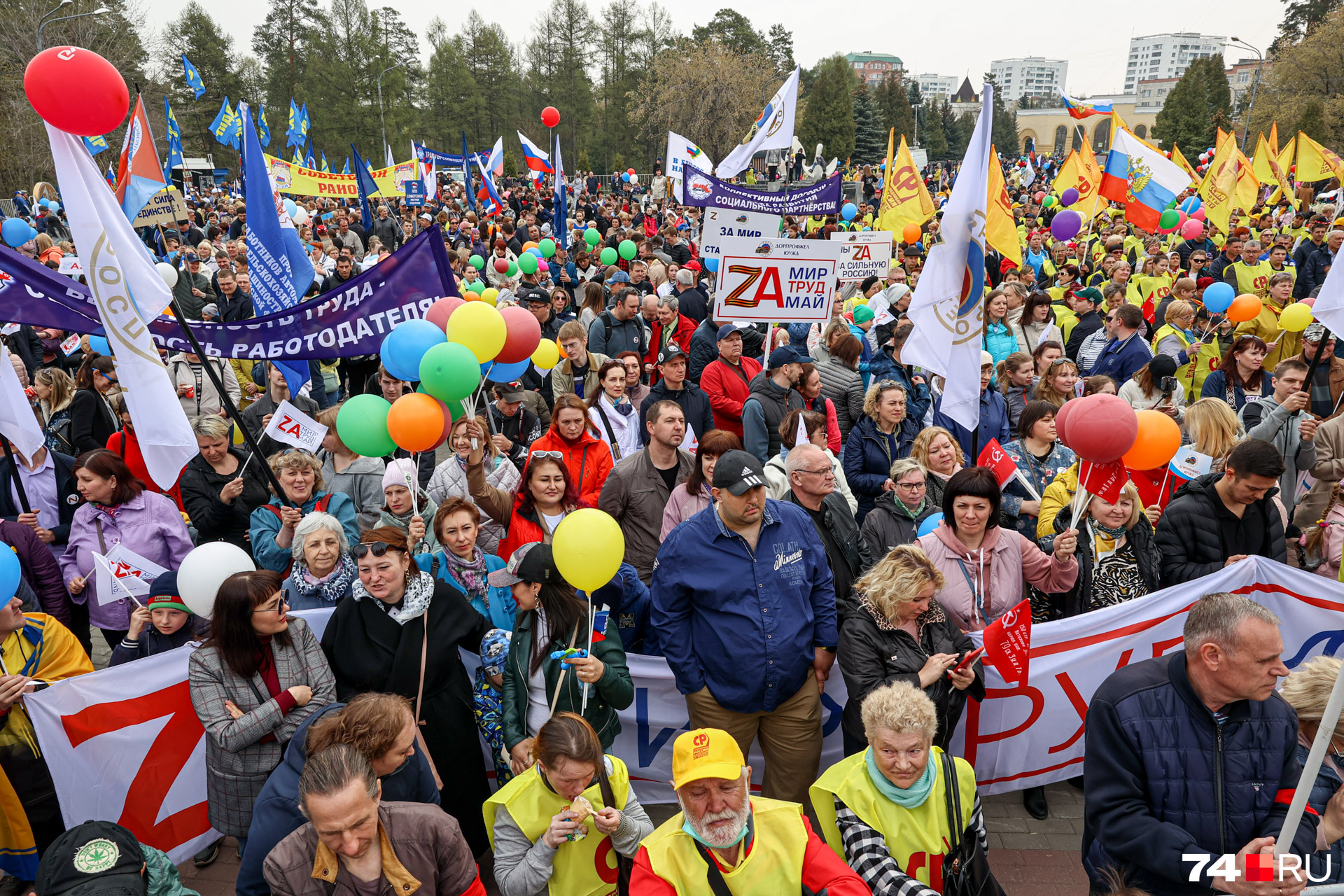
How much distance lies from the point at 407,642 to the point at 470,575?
710mm

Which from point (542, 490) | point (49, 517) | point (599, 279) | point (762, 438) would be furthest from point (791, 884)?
point (599, 279)

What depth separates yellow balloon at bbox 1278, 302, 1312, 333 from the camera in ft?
25.1

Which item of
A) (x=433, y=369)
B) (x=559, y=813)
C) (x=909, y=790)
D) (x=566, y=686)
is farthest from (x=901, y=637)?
(x=433, y=369)

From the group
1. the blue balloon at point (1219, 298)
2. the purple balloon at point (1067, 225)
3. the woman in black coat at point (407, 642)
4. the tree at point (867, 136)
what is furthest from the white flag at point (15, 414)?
the tree at point (867, 136)

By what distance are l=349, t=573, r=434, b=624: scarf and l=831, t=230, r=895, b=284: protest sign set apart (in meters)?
7.61

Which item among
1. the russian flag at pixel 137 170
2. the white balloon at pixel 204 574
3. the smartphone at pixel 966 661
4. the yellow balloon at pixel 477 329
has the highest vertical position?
the russian flag at pixel 137 170

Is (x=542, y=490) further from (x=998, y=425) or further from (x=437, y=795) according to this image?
(x=998, y=425)

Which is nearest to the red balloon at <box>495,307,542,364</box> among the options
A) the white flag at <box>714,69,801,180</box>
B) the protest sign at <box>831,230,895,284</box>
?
the protest sign at <box>831,230,895,284</box>

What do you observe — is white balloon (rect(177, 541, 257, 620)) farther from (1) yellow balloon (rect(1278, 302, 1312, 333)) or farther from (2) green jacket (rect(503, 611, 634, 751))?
(1) yellow balloon (rect(1278, 302, 1312, 333))

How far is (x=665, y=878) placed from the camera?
267 centimetres

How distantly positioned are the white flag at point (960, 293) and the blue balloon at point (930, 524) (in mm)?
883

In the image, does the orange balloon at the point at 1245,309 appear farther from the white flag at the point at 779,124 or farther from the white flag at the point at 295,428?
the white flag at the point at 295,428

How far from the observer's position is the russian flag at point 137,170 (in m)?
7.92

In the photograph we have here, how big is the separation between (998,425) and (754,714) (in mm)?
3558
